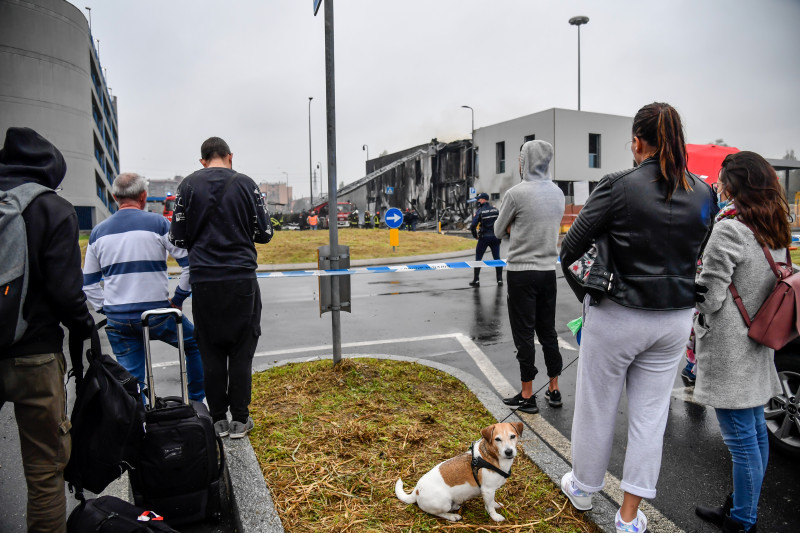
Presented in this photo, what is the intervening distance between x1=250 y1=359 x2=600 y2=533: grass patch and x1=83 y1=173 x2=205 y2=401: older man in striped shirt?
3.52 ft

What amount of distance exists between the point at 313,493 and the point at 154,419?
3.16ft

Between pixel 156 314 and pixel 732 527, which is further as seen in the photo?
pixel 156 314

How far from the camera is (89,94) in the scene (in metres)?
48.9

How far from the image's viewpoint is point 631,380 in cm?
254

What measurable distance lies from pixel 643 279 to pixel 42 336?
9.01 ft

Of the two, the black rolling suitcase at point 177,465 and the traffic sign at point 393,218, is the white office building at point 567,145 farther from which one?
the black rolling suitcase at point 177,465

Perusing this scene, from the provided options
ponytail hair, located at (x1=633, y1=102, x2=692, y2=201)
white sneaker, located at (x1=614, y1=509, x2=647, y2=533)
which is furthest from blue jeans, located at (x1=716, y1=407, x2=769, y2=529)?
ponytail hair, located at (x1=633, y1=102, x2=692, y2=201)

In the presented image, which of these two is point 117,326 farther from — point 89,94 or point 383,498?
point 89,94

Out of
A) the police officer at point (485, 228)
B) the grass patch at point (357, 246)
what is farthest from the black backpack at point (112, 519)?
the grass patch at point (357, 246)

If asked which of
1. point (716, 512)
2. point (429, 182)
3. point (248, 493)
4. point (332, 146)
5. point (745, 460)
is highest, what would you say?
point (429, 182)

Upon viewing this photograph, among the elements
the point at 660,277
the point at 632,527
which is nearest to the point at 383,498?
the point at 632,527

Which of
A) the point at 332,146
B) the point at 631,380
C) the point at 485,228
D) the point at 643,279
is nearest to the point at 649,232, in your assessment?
the point at 643,279

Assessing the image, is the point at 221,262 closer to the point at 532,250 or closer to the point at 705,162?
the point at 532,250

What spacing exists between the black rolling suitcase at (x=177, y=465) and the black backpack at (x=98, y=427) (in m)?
0.18
